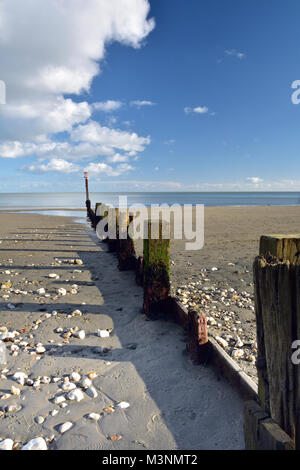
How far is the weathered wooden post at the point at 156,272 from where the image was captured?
488 cm

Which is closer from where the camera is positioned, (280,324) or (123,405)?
(280,324)

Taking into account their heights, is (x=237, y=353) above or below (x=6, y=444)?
above

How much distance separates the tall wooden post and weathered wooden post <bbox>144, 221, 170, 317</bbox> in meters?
2.92

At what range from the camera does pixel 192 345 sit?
11.9 feet

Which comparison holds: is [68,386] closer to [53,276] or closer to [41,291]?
[41,291]

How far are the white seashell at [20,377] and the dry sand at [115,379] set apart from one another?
6 cm

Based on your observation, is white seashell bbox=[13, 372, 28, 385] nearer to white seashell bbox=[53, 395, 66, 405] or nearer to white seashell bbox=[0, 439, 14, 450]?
white seashell bbox=[53, 395, 66, 405]

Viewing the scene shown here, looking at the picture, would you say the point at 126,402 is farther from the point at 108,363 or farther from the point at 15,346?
the point at 15,346

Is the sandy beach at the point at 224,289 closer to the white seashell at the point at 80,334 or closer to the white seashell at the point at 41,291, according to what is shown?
the white seashell at the point at 80,334

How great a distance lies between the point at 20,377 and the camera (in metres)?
3.40

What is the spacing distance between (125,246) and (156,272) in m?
3.02

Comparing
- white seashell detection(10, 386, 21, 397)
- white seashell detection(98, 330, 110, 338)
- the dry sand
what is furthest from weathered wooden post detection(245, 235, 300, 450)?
white seashell detection(98, 330, 110, 338)

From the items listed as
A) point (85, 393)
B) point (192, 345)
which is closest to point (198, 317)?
point (192, 345)

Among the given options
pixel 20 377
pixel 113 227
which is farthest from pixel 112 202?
pixel 20 377
